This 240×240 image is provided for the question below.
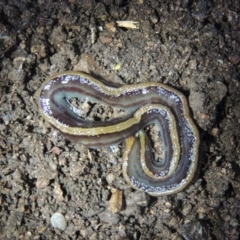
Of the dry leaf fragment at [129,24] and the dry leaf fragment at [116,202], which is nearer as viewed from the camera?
the dry leaf fragment at [116,202]

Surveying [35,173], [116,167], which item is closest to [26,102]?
[35,173]

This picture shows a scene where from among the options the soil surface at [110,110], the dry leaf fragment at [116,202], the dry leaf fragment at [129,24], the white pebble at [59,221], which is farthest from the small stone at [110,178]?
the dry leaf fragment at [129,24]

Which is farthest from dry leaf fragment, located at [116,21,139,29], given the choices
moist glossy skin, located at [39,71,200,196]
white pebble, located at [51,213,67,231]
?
white pebble, located at [51,213,67,231]

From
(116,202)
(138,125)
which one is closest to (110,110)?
(138,125)

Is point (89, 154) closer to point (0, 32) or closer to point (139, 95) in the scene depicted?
point (139, 95)

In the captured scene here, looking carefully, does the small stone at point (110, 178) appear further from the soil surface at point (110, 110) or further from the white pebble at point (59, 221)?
the white pebble at point (59, 221)

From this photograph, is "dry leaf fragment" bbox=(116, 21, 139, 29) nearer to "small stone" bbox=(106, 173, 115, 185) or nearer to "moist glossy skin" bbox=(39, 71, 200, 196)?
"moist glossy skin" bbox=(39, 71, 200, 196)

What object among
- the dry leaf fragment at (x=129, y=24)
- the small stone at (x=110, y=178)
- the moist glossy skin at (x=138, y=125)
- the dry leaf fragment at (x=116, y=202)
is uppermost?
the dry leaf fragment at (x=129, y=24)
